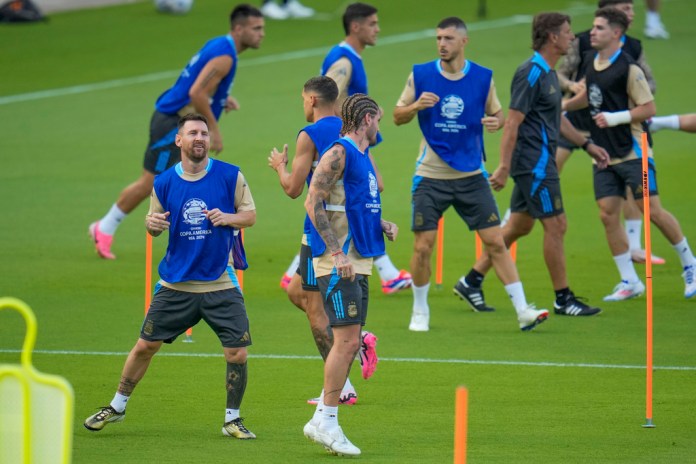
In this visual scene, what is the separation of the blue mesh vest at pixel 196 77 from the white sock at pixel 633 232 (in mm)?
4588

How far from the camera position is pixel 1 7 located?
2886cm

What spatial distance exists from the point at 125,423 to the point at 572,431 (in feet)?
9.67

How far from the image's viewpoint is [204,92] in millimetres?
14391

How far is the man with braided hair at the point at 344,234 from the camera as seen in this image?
8531mm

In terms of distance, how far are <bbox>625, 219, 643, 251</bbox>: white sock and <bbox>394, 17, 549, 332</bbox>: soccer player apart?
3162mm

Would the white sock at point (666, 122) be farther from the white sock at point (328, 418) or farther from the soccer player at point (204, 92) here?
the white sock at point (328, 418)

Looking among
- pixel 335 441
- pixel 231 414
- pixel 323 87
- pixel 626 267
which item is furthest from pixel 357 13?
pixel 335 441

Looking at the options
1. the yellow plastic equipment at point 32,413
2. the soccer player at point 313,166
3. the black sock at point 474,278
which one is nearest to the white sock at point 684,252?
the black sock at point 474,278

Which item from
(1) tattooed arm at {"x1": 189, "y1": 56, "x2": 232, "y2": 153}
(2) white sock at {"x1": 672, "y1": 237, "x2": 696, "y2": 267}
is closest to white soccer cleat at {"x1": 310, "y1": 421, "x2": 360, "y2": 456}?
(2) white sock at {"x1": 672, "y1": 237, "x2": 696, "y2": 267}

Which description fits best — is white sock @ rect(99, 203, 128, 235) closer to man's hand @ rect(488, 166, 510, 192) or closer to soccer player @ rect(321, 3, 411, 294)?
soccer player @ rect(321, 3, 411, 294)

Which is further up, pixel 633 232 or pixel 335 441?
pixel 633 232

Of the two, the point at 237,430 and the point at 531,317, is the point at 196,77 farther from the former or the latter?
the point at 237,430

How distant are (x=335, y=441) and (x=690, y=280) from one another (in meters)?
6.49

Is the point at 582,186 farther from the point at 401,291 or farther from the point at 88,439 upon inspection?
the point at 88,439
